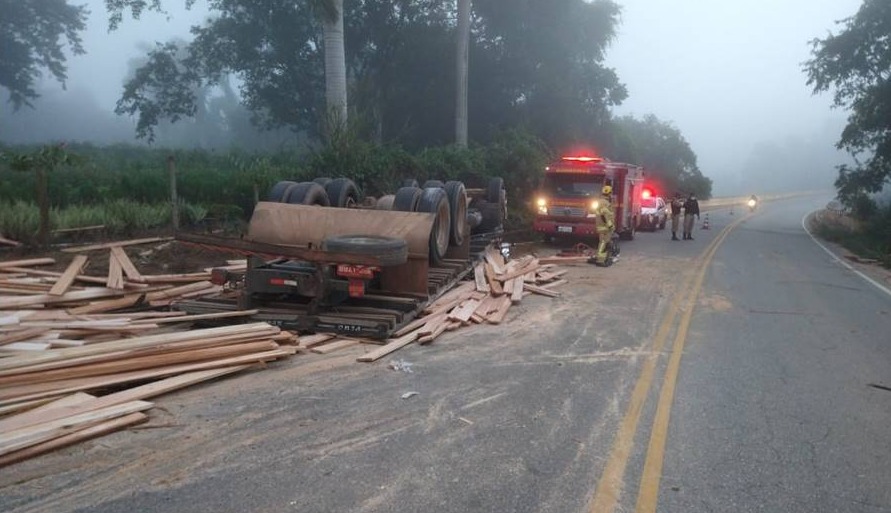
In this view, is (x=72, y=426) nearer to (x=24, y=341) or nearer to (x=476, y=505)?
(x=24, y=341)

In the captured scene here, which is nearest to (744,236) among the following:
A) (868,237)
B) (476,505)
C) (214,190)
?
(868,237)

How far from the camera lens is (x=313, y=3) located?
18641mm

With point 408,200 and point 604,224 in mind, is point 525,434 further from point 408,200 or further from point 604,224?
point 604,224

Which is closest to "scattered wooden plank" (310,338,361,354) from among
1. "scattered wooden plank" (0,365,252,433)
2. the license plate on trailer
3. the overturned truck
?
the overturned truck

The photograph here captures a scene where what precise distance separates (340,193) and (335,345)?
3926 mm

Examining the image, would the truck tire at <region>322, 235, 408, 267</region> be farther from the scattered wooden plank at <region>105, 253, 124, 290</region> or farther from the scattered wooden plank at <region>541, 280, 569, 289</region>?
the scattered wooden plank at <region>541, 280, 569, 289</region>

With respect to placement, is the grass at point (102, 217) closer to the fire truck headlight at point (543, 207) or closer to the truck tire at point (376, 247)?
the truck tire at point (376, 247)

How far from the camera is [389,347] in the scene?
764 cm

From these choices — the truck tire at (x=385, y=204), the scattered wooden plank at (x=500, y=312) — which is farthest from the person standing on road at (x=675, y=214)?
the truck tire at (x=385, y=204)

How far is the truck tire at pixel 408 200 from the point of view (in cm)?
1040

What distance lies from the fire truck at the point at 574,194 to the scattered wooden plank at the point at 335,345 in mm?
12658

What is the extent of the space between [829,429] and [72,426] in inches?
228

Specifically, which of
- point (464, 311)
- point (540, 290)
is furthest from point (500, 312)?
point (540, 290)

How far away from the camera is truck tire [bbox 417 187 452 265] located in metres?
10.3
